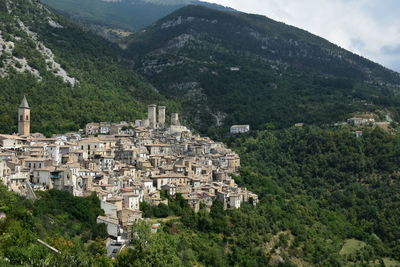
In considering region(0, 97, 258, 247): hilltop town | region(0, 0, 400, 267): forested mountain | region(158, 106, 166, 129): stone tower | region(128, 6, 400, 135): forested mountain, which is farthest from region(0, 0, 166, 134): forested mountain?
region(128, 6, 400, 135): forested mountain

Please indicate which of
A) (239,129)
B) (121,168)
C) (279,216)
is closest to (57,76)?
(239,129)

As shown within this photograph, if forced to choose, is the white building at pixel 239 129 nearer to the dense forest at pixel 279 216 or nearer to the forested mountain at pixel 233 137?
the forested mountain at pixel 233 137

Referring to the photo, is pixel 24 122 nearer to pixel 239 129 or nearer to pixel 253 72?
pixel 239 129

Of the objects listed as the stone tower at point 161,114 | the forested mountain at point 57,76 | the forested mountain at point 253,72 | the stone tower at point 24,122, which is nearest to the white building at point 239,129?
the forested mountain at point 253,72

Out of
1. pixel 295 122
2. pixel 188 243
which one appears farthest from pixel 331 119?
pixel 188 243

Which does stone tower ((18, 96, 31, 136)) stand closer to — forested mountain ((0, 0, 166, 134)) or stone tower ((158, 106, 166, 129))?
forested mountain ((0, 0, 166, 134))
